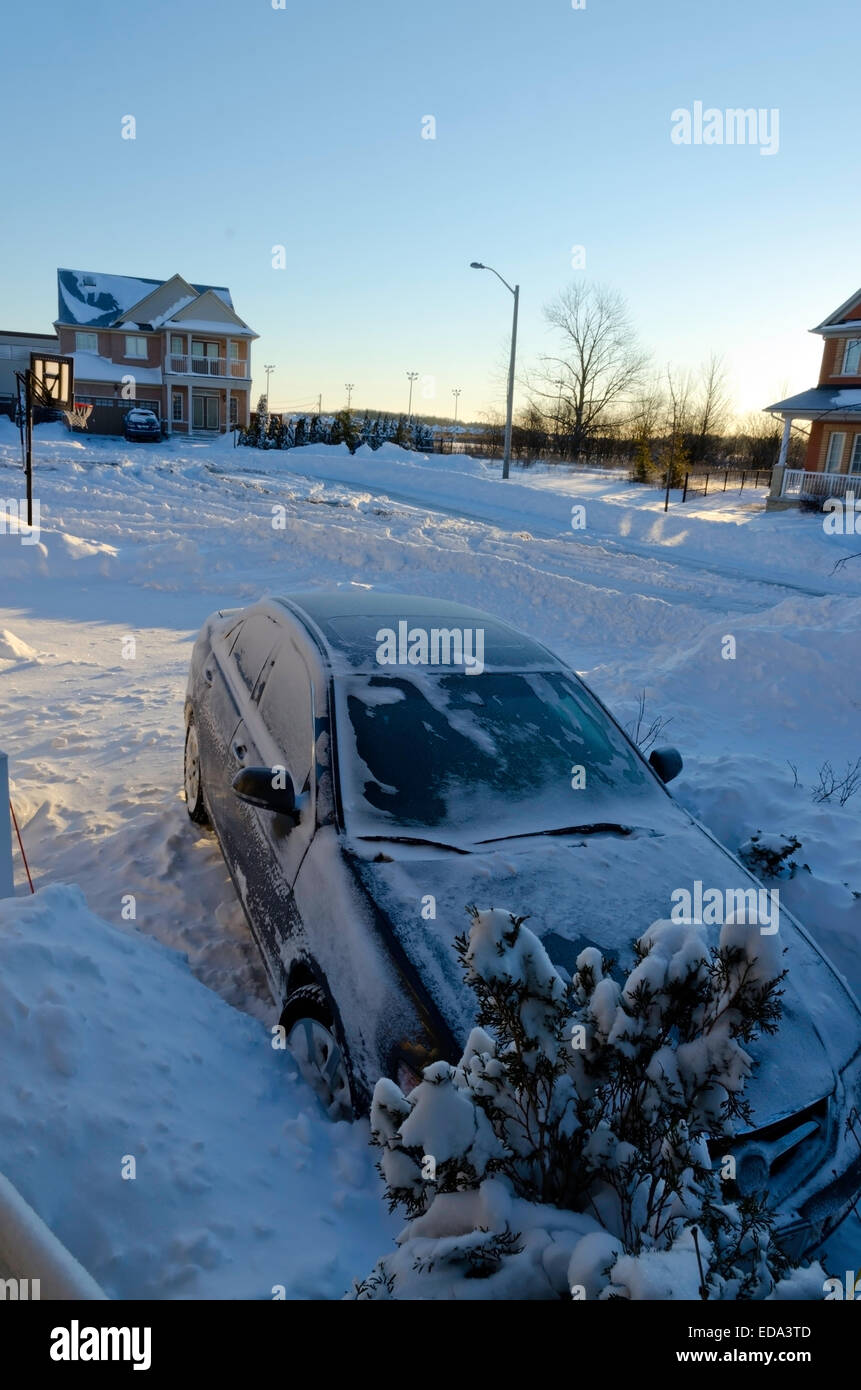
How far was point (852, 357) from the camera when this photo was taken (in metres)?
31.5

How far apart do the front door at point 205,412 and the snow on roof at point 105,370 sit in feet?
8.09

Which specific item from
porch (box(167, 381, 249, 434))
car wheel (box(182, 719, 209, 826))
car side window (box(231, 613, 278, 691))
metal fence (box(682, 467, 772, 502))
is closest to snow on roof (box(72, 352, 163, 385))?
porch (box(167, 381, 249, 434))

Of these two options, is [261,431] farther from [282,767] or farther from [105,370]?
[282,767]

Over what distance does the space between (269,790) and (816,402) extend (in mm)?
32310

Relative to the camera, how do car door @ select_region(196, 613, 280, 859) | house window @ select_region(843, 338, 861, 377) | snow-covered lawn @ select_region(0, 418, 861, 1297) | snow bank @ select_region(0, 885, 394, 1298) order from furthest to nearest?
house window @ select_region(843, 338, 861, 377), car door @ select_region(196, 613, 280, 859), snow-covered lawn @ select_region(0, 418, 861, 1297), snow bank @ select_region(0, 885, 394, 1298)

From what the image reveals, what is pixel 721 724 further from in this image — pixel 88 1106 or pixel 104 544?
pixel 104 544

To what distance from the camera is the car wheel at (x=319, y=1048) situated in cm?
296

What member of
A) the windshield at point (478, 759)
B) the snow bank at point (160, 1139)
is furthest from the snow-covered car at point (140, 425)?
the snow bank at point (160, 1139)

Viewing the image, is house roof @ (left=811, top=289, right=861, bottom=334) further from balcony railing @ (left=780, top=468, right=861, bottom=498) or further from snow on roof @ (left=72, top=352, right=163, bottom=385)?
snow on roof @ (left=72, top=352, right=163, bottom=385)

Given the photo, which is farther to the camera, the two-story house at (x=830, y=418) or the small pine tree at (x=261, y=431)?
the small pine tree at (x=261, y=431)

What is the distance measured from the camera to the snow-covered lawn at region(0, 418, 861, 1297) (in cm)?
241

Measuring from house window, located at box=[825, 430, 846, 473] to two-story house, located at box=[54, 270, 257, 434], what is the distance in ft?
111

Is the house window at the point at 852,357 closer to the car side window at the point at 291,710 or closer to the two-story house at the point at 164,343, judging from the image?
the car side window at the point at 291,710

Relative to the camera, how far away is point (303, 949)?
336 centimetres
